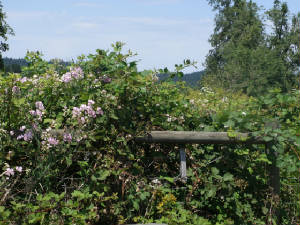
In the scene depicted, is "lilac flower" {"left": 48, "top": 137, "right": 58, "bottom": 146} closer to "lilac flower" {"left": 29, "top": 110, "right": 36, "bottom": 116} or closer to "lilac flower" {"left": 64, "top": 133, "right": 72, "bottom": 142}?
"lilac flower" {"left": 64, "top": 133, "right": 72, "bottom": 142}

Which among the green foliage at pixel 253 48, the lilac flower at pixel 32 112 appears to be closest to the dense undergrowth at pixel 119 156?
the lilac flower at pixel 32 112

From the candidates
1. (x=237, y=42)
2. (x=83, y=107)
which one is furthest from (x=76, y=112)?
(x=237, y=42)

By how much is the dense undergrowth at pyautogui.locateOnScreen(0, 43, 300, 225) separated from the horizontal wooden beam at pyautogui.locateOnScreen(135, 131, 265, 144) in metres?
0.09

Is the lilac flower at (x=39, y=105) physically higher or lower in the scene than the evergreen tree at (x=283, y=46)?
lower

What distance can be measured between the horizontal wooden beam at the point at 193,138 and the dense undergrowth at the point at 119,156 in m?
0.09

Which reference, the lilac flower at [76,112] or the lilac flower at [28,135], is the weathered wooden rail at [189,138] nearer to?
the lilac flower at [76,112]

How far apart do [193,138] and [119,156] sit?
2.56ft

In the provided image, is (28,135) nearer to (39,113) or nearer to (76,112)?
(39,113)

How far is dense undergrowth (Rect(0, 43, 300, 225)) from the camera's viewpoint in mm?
3412

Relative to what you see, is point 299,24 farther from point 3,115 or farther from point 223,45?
point 3,115

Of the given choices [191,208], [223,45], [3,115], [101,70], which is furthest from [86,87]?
[223,45]

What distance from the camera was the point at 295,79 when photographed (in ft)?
151

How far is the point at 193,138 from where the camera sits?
3812mm

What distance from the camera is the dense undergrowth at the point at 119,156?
3412 mm
